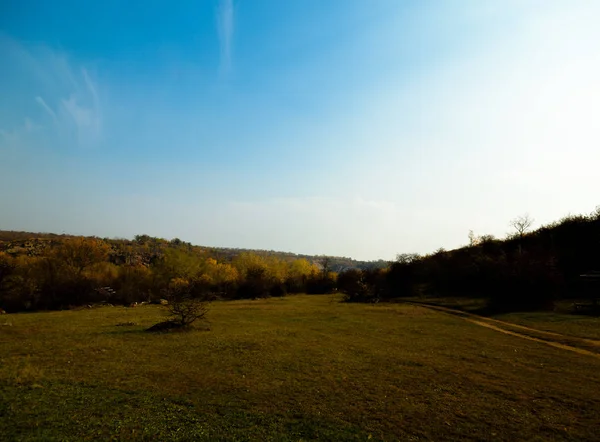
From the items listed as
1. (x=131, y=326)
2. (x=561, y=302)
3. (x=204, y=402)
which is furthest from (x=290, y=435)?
(x=561, y=302)

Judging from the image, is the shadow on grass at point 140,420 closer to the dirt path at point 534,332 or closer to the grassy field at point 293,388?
the grassy field at point 293,388

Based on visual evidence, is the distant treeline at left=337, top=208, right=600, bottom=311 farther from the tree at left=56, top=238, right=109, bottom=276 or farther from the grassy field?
the tree at left=56, top=238, right=109, bottom=276

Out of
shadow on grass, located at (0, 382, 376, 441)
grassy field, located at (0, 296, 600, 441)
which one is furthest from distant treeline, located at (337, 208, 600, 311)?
shadow on grass, located at (0, 382, 376, 441)

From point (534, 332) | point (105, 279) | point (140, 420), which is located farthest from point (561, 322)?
point (105, 279)

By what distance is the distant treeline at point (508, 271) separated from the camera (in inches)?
1518

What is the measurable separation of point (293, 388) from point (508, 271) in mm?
36857

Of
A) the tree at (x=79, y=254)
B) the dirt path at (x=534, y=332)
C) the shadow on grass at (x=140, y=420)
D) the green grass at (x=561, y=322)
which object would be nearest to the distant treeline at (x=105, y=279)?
the tree at (x=79, y=254)

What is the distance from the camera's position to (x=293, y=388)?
13.8 metres

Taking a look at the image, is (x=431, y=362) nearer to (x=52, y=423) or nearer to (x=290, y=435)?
(x=290, y=435)

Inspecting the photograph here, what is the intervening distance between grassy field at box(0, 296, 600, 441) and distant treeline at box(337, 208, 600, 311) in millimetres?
18193

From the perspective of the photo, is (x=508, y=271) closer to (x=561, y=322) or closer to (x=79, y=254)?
(x=561, y=322)

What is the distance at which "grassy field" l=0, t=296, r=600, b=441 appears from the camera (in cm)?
1023

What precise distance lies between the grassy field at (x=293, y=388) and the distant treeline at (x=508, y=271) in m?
18.2

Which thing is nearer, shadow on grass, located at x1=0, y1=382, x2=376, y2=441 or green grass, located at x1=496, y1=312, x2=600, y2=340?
shadow on grass, located at x1=0, y1=382, x2=376, y2=441
